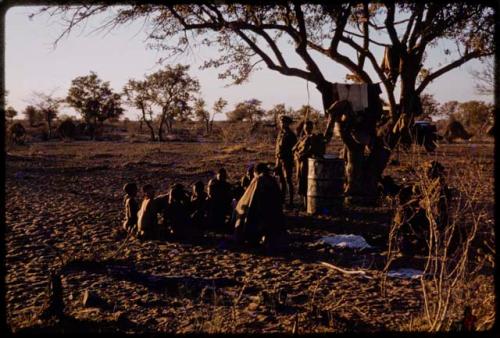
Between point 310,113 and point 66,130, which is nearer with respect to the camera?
point 310,113

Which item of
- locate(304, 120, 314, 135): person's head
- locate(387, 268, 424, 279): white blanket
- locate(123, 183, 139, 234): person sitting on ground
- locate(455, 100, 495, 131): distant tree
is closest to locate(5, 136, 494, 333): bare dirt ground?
locate(387, 268, 424, 279): white blanket

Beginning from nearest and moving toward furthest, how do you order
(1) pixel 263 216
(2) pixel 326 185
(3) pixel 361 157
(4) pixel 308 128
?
(1) pixel 263 216, (2) pixel 326 185, (4) pixel 308 128, (3) pixel 361 157

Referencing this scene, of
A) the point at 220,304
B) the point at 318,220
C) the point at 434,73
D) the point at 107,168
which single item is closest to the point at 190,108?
the point at 107,168

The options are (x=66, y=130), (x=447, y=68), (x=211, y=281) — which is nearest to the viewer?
(x=211, y=281)

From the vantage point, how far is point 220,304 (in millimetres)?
4789

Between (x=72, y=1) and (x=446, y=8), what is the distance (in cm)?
722

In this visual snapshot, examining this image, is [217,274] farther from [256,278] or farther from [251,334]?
[251,334]

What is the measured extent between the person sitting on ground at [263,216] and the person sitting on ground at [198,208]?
108cm

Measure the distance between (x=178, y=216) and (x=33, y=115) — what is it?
5695cm

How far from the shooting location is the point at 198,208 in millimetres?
8109

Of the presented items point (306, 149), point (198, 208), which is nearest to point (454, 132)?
point (306, 149)

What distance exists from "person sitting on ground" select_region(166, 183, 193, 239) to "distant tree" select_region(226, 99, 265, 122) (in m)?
50.3

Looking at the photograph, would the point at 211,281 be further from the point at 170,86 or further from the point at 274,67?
the point at 170,86

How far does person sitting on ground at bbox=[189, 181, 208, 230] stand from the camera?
26.4ft
